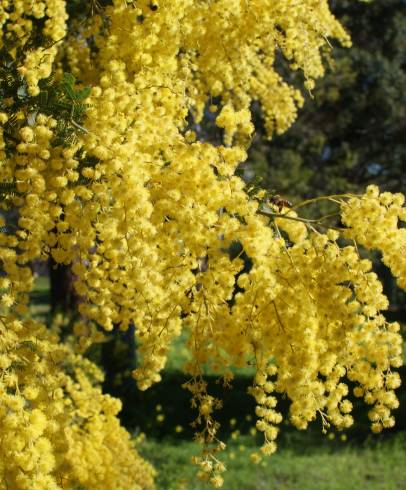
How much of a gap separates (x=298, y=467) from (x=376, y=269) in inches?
523

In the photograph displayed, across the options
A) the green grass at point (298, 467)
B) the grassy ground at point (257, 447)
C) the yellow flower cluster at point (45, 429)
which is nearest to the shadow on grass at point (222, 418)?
the grassy ground at point (257, 447)

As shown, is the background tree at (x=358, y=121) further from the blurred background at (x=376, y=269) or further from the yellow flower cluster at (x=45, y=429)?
the yellow flower cluster at (x=45, y=429)

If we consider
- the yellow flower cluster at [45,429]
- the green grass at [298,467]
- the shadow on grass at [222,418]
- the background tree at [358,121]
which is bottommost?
the green grass at [298,467]

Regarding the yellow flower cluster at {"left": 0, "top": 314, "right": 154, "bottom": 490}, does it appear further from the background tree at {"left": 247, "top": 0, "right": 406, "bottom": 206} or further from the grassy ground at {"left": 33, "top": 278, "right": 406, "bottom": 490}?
the background tree at {"left": 247, "top": 0, "right": 406, "bottom": 206}

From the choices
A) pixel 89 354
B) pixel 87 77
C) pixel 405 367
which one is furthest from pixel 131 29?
pixel 405 367

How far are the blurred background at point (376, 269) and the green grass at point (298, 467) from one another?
12 mm

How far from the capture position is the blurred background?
22.9ft

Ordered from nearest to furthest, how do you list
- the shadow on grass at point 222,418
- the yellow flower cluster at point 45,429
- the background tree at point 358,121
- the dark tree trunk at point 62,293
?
the yellow flower cluster at point 45,429 → the shadow on grass at point 222,418 → the dark tree trunk at point 62,293 → the background tree at point 358,121

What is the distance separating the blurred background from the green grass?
0.04ft

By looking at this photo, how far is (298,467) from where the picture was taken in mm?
7090

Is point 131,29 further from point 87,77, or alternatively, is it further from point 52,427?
point 52,427

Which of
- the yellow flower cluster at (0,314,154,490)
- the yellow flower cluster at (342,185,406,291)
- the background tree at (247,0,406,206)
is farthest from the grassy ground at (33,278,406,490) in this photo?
the background tree at (247,0,406,206)

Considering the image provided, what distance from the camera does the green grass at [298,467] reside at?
21.6ft

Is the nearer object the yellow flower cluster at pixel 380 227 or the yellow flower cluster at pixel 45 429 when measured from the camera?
the yellow flower cluster at pixel 45 429
